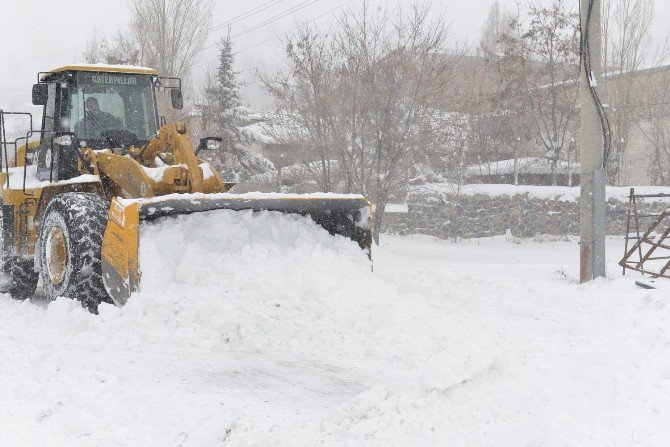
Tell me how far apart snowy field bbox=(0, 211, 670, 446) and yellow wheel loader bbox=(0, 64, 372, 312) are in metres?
0.25

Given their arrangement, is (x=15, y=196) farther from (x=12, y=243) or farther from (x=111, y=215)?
(x=111, y=215)

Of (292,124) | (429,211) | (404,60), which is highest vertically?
(404,60)

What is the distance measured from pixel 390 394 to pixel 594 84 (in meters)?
6.88

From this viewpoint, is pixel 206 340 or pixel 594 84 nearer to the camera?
pixel 206 340

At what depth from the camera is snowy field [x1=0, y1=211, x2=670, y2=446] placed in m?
3.76

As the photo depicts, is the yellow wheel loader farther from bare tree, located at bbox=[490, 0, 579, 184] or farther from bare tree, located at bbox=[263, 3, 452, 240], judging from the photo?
bare tree, located at bbox=[490, 0, 579, 184]

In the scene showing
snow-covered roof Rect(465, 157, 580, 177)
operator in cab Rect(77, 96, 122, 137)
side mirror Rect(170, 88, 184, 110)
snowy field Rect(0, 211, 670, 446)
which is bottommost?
snowy field Rect(0, 211, 670, 446)

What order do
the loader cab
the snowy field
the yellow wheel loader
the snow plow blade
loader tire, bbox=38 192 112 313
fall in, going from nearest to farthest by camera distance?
the snowy field, the snow plow blade, the yellow wheel loader, loader tire, bbox=38 192 112 313, the loader cab

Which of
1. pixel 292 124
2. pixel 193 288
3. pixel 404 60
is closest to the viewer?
pixel 193 288

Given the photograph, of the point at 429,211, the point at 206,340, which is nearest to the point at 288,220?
the point at 206,340

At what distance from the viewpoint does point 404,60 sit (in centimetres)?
1353

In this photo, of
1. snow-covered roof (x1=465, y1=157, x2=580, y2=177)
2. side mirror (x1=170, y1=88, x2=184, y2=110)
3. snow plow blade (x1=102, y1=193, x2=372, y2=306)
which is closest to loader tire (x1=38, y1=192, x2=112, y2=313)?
snow plow blade (x1=102, y1=193, x2=372, y2=306)

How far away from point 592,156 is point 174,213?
5939 millimetres

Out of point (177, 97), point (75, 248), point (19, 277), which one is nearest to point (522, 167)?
point (177, 97)
